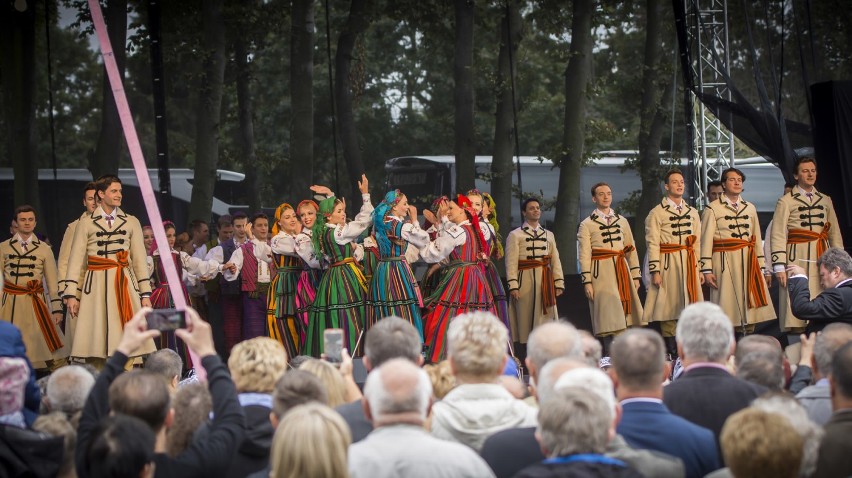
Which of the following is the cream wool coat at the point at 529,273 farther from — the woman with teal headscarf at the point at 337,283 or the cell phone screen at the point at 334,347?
the cell phone screen at the point at 334,347

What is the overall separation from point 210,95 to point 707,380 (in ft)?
31.9

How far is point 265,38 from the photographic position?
46.3ft

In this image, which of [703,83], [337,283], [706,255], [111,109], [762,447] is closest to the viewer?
[762,447]

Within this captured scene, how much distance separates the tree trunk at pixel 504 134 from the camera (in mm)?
13758

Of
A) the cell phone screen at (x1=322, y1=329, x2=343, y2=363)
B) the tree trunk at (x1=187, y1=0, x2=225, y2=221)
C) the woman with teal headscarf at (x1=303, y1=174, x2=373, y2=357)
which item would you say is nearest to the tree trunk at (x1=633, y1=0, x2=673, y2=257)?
the tree trunk at (x1=187, y1=0, x2=225, y2=221)

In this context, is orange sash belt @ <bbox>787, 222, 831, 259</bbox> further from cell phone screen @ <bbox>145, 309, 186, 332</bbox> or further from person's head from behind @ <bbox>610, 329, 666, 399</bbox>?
cell phone screen @ <bbox>145, 309, 186, 332</bbox>

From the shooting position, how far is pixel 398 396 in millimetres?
3439

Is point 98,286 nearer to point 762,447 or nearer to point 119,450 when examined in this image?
point 119,450

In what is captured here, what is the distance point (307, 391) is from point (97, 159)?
9375mm

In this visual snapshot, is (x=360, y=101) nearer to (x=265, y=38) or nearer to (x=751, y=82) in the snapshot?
(x=265, y=38)

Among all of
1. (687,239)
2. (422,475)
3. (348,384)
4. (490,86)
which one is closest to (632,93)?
(490,86)

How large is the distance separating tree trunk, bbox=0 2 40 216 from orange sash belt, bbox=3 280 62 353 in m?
3.33

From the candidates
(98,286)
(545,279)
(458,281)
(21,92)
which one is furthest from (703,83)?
(21,92)

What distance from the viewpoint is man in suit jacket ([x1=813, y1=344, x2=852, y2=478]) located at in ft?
11.8
